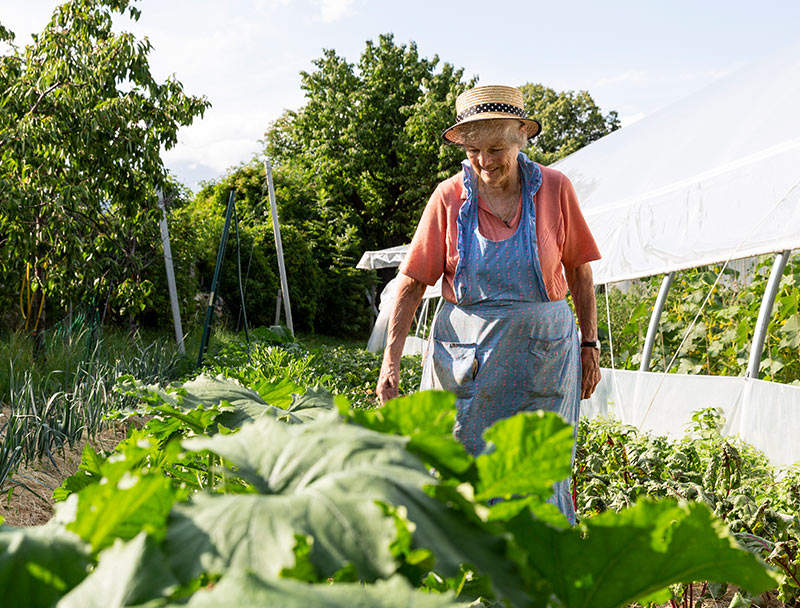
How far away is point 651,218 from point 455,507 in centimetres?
533

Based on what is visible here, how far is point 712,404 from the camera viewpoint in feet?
14.6

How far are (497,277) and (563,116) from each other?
32.6 m

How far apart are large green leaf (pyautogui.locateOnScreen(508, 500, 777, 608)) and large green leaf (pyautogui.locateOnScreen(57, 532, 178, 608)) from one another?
289 mm

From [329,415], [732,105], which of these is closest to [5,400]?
[329,415]

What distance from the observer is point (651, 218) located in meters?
5.48

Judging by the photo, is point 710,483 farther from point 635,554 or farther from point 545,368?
point 635,554

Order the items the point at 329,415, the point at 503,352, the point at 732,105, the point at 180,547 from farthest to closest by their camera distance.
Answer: the point at 732,105 < the point at 503,352 < the point at 329,415 < the point at 180,547

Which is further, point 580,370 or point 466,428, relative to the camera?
point 580,370

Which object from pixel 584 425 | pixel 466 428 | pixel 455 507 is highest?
pixel 455 507

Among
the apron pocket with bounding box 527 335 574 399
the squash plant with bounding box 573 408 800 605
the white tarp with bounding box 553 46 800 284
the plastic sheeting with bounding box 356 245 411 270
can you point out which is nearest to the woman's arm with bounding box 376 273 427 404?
the apron pocket with bounding box 527 335 574 399

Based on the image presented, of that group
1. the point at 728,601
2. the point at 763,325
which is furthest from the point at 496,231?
the point at 763,325

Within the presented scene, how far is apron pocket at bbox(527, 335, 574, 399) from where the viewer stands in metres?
2.47

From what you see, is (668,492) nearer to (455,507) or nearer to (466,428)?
(466,428)

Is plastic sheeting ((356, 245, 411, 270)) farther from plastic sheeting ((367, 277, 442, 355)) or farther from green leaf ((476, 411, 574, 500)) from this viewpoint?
green leaf ((476, 411, 574, 500))
